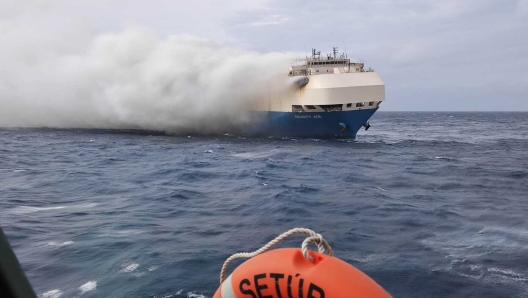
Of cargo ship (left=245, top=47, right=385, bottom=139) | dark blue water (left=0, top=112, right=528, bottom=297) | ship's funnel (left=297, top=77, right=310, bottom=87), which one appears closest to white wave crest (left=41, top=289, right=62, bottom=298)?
dark blue water (left=0, top=112, right=528, bottom=297)

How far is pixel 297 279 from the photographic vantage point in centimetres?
317

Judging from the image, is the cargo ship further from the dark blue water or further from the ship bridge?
the dark blue water

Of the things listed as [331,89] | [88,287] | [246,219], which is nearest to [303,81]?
[331,89]

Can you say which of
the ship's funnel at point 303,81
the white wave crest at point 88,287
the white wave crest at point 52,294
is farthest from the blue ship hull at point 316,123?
the white wave crest at point 52,294

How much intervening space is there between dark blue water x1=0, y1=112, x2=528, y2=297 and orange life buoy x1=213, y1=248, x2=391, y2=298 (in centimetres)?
Result: 556

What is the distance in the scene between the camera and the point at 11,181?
20375 millimetres

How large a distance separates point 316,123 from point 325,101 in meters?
2.31

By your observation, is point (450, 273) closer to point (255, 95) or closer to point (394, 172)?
point (394, 172)

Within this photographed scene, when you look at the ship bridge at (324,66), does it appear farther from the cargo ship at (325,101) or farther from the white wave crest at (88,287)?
the white wave crest at (88,287)

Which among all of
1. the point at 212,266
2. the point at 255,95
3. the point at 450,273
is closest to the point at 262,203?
the point at 212,266

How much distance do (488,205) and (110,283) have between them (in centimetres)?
1325

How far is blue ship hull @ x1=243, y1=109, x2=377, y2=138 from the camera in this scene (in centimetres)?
4112

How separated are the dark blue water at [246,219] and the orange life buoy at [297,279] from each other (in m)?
5.56

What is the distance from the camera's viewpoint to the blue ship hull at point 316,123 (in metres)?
41.1
